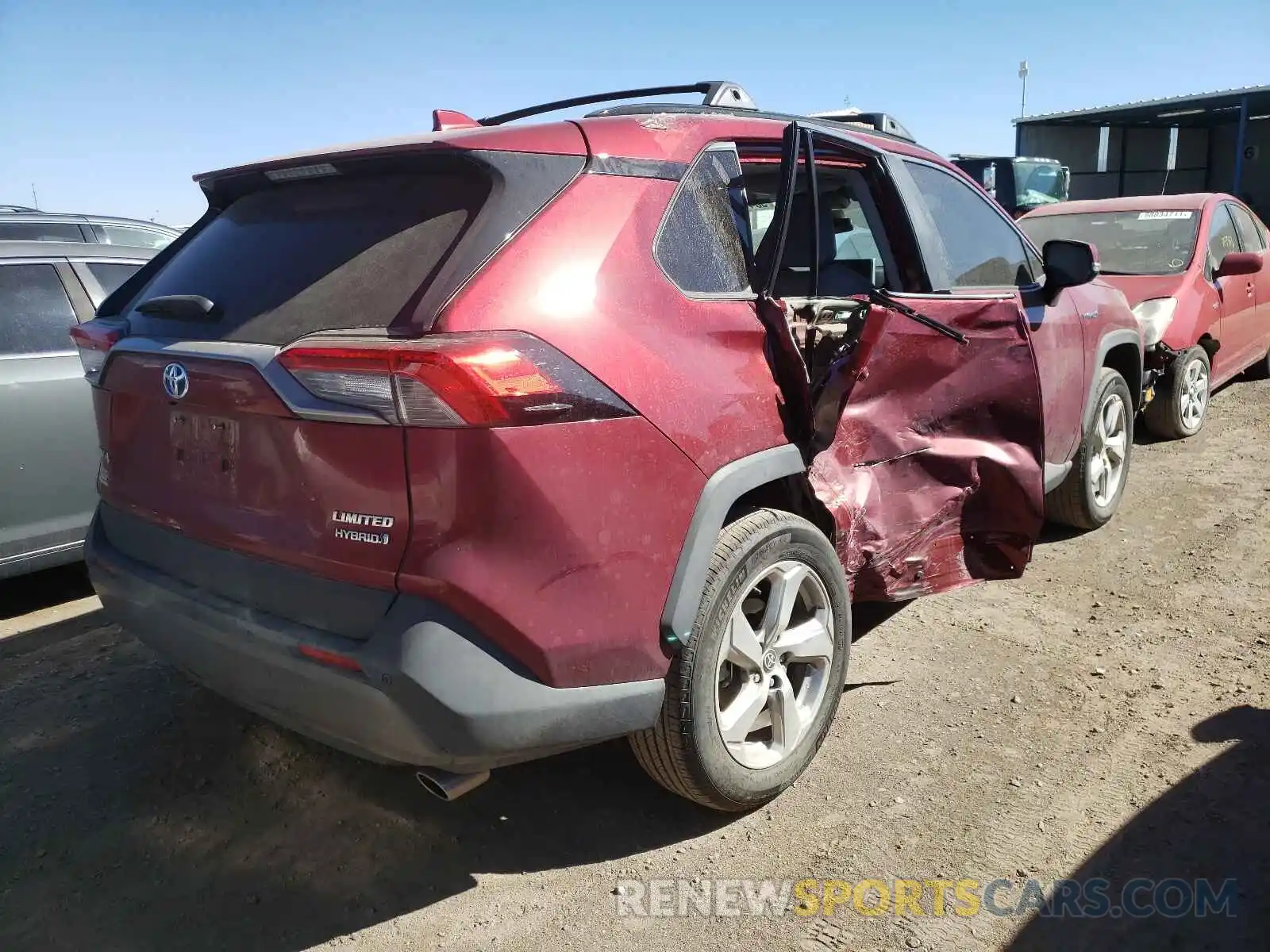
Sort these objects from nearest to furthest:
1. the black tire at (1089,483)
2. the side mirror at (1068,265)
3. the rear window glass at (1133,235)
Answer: the side mirror at (1068,265) → the black tire at (1089,483) → the rear window glass at (1133,235)

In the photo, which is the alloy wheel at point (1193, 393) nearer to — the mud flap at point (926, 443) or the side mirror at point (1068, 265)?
the side mirror at point (1068, 265)

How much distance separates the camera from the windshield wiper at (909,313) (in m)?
2.96

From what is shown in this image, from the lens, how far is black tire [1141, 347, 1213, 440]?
6414 millimetres

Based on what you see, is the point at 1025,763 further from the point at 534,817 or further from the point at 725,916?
the point at 534,817

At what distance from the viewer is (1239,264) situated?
664 centimetres

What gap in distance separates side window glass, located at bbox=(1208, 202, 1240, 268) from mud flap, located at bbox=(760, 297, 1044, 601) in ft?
15.0

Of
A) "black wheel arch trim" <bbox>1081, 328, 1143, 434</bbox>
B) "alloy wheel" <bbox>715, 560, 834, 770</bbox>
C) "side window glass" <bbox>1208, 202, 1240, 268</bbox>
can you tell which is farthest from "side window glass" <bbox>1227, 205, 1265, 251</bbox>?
"alloy wheel" <bbox>715, 560, 834, 770</bbox>

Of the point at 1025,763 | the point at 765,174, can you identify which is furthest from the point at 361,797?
the point at 765,174

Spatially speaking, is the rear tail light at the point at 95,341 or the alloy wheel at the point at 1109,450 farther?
the alloy wheel at the point at 1109,450

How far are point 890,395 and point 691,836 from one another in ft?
4.99

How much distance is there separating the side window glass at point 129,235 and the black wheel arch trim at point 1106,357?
7942 millimetres

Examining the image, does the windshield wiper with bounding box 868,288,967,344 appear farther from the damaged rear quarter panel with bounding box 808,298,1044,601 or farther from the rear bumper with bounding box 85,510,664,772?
the rear bumper with bounding box 85,510,664,772

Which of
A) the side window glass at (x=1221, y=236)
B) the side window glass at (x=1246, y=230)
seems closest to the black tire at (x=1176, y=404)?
the side window glass at (x=1221, y=236)

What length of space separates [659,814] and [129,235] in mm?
8804
